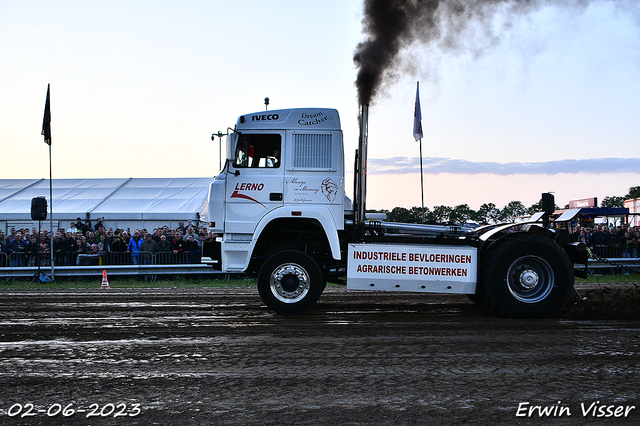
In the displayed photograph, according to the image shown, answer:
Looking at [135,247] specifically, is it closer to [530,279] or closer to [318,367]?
[530,279]

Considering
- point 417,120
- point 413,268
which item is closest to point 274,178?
point 413,268

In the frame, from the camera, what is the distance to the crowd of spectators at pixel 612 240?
17.0 meters

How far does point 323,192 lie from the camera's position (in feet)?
27.1

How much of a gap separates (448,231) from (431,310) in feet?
4.31

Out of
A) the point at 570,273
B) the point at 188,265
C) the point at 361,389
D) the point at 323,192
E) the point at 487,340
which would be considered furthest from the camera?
the point at 188,265

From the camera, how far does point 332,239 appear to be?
812 centimetres

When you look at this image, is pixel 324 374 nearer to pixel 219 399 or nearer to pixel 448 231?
pixel 219 399

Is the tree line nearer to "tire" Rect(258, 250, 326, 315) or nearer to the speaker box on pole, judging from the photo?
"tire" Rect(258, 250, 326, 315)

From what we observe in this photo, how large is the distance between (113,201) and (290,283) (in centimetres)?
1858

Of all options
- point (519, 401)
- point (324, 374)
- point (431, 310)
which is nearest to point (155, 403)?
point (324, 374)

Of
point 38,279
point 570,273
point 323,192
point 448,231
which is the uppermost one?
point 323,192

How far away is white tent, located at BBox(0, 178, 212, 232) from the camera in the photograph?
877 inches

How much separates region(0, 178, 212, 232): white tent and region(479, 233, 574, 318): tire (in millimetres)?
14073

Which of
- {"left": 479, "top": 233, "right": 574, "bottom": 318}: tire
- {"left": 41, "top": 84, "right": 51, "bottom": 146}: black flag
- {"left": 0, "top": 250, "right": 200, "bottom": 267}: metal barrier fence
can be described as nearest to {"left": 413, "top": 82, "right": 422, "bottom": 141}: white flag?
{"left": 0, "top": 250, "right": 200, "bottom": 267}: metal barrier fence
